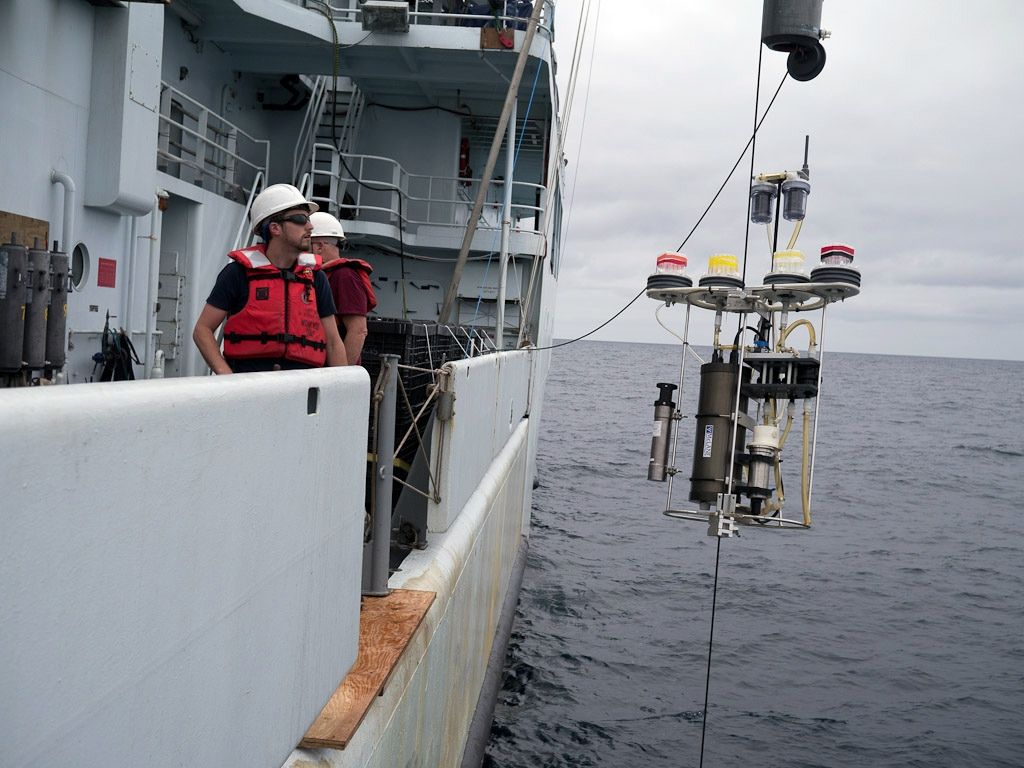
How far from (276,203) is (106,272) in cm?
508

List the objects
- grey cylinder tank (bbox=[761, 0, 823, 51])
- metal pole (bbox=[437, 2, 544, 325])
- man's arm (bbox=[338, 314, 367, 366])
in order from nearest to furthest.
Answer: man's arm (bbox=[338, 314, 367, 366]) < grey cylinder tank (bbox=[761, 0, 823, 51]) < metal pole (bbox=[437, 2, 544, 325])

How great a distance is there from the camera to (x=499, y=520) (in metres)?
8.64

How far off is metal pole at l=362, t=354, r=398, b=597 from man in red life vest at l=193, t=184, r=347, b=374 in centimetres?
35

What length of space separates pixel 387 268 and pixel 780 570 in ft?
27.8

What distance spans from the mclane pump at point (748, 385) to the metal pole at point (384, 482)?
137 inches

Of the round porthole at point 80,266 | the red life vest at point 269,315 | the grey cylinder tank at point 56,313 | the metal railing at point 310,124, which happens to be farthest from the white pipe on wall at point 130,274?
the red life vest at point 269,315

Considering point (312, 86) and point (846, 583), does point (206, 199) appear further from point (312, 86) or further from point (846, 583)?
point (846, 583)

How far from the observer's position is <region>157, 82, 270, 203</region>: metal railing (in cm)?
999

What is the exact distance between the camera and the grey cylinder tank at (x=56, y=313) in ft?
20.1

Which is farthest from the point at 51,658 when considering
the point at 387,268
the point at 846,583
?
the point at 846,583

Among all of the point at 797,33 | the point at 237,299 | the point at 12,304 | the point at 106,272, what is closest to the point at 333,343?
the point at 237,299

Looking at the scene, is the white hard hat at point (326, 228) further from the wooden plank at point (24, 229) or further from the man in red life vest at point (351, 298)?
the wooden plank at point (24, 229)

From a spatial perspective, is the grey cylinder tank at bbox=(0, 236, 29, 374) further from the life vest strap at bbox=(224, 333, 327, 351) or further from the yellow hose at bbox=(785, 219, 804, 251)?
the yellow hose at bbox=(785, 219, 804, 251)

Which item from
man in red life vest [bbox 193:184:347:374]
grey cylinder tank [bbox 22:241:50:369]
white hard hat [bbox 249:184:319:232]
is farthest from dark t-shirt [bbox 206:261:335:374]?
grey cylinder tank [bbox 22:241:50:369]
